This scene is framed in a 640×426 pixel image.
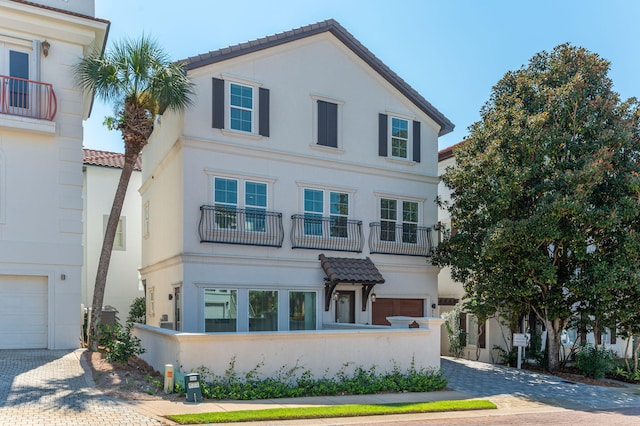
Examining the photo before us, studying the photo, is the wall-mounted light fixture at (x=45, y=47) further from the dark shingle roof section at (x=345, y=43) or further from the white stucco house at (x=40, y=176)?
the dark shingle roof section at (x=345, y=43)

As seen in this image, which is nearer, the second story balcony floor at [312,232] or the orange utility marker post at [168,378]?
the orange utility marker post at [168,378]

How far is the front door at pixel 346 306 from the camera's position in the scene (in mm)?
20359

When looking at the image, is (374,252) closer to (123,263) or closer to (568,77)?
(568,77)

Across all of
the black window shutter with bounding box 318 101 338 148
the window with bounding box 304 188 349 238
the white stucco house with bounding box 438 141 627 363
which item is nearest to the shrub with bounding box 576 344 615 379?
the white stucco house with bounding box 438 141 627 363

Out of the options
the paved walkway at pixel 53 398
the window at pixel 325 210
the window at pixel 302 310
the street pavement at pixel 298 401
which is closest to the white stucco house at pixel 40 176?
the street pavement at pixel 298 401

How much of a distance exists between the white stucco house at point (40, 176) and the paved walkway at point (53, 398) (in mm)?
2499

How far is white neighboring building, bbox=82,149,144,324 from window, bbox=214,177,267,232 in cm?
886

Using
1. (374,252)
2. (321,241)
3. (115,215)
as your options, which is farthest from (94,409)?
(374,252)

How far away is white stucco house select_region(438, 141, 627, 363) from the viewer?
867 inches

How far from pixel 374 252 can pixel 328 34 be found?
7.77 m

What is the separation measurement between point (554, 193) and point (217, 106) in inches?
410

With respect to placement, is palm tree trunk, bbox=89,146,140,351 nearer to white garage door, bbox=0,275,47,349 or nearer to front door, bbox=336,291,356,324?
white garage door, bbox=0,275,47,349

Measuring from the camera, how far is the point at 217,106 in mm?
18203

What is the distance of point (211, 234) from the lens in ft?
58.2
